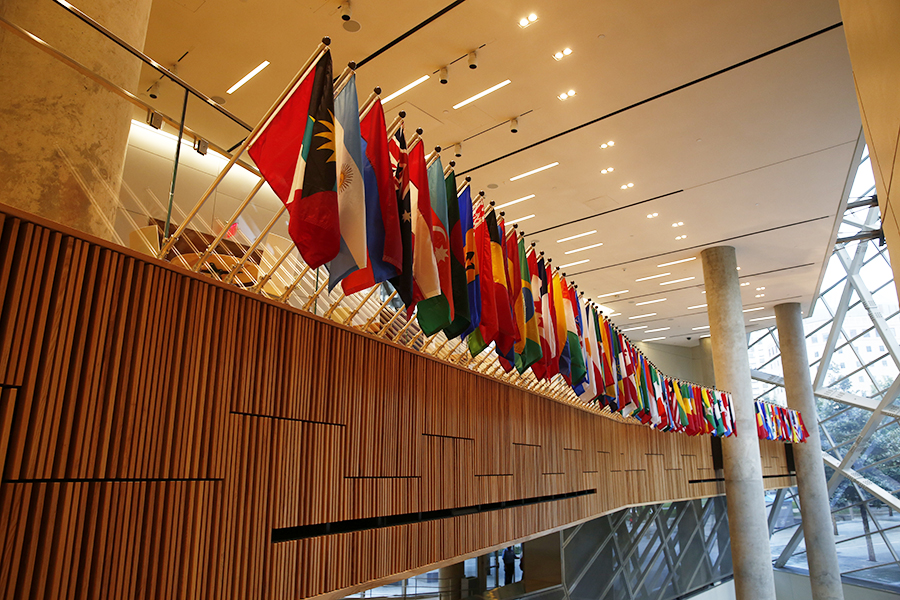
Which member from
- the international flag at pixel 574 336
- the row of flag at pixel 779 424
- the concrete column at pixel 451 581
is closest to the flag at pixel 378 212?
the international flag at pixel 574 336

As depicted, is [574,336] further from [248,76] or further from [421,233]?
[248,76]

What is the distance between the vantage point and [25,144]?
3.02m

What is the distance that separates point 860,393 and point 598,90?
59.1 feet

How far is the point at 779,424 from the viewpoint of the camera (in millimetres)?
17516

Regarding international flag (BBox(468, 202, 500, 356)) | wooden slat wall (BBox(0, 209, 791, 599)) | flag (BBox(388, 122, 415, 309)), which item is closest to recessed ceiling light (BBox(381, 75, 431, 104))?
international flag (BBox(468, 202, 500, 356))

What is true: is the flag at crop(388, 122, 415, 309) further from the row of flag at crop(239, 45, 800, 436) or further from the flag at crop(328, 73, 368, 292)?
the flag at crop(328, 73, 368, 292)

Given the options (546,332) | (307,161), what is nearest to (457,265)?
(307,161)

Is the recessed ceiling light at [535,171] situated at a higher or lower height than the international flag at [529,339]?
higher

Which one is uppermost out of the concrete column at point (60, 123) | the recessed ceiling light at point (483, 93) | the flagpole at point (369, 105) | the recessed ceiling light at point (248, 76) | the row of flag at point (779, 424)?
the recessed ceiling light at point (248, 76)

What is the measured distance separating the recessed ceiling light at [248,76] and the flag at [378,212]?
564 centimetres

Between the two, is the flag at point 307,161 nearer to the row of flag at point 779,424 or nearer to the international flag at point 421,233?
the international flag at point 421,233

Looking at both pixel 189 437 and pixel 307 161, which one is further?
pixel 307 161

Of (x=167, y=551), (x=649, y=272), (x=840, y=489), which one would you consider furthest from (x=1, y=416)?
(x=840, y=489)

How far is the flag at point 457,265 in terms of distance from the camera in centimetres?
446
